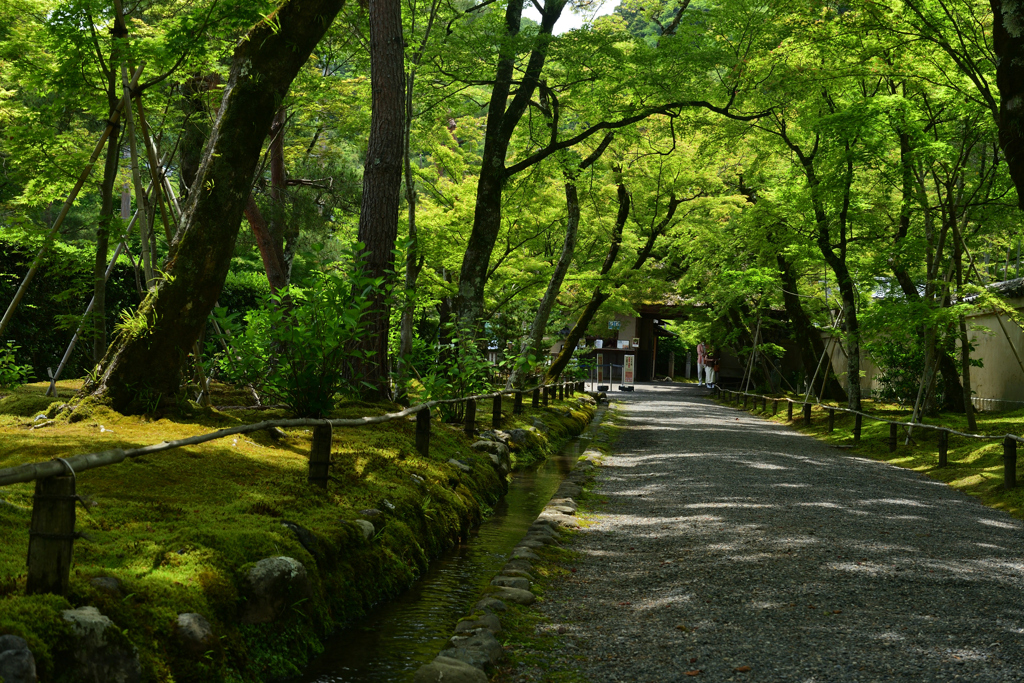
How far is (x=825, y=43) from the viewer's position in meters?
11.4

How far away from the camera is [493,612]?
4219mm

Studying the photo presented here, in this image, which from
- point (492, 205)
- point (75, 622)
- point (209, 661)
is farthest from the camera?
point (492, 205)

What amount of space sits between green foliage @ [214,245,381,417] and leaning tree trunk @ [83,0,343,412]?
382mm

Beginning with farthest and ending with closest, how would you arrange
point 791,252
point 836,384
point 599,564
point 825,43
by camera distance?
point 836,384, point 791,252, point 825,43, point 599,564

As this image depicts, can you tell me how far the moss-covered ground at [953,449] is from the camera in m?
9.13

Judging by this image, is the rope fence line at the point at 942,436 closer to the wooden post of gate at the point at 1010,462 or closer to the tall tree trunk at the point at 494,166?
the wooden post of gate at the point at 1010,462

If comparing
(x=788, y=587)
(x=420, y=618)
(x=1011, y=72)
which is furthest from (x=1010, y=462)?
(x=420, y=618)

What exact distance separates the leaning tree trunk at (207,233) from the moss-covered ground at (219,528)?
0.32m

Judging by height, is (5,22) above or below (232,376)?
above

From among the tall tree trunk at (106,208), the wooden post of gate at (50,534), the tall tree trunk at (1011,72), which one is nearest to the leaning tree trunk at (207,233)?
the tall tree trunk at (106,208)

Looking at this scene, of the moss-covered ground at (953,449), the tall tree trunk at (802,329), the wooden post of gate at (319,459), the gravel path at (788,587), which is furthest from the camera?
the tall tree trunk at (802,329)

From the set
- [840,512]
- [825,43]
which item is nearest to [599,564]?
[840,512]

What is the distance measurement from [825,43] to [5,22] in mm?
10475

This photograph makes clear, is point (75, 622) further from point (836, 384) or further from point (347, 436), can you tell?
point (836, 384)
